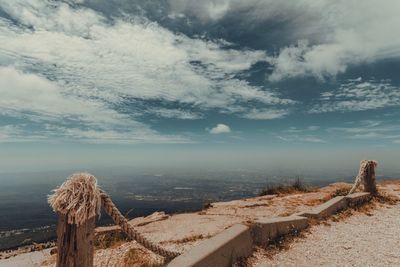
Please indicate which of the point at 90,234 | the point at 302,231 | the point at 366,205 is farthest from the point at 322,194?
the point at 90,234

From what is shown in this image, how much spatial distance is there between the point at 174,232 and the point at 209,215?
205cm

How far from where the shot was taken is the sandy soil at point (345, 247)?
5.14m

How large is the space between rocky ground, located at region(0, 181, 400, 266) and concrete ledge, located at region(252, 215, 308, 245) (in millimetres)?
247

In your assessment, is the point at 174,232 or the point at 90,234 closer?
the point at 90,234

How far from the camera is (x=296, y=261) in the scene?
16.9ft

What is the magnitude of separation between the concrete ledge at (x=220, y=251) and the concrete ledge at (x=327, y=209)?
9.74ft

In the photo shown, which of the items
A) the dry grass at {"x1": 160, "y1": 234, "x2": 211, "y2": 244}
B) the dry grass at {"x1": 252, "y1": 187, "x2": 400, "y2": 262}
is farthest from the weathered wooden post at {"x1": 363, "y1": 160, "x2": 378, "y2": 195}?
the dry grass at {"x1": 160, "y1": 234, "x2": 211, "y2": 244}

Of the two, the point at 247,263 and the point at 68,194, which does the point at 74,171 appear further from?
the point at 247,263

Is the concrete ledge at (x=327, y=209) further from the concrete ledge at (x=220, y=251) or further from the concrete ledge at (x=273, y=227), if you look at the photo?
the concrete ledge at (x=220, y=251)

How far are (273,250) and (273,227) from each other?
510mm

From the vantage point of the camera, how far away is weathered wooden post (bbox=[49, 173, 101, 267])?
115 inches

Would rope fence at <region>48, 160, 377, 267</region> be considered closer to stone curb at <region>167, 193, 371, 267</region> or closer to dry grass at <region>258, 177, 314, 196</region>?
stone curb at <region>167, 193, 371, 267</region>

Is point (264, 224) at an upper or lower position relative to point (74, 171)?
lower

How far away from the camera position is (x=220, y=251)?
4352 millimetres
